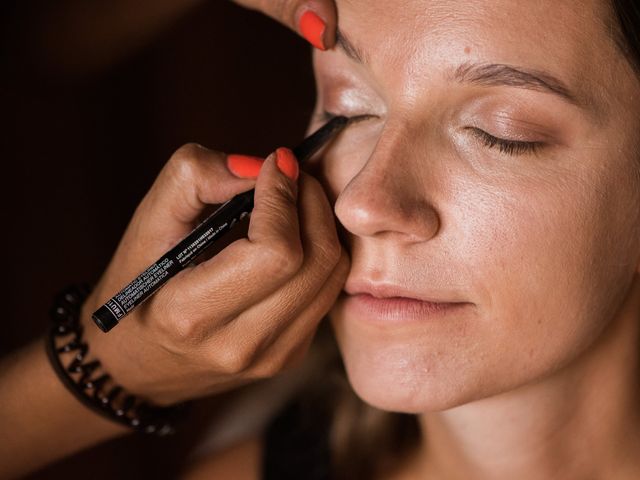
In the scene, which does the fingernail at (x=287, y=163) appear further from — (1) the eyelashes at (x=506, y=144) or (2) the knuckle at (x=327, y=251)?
(1) the eyelashes at (x=506, y=144)

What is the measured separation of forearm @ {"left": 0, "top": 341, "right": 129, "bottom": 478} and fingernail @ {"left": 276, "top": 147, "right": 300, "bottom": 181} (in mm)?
486

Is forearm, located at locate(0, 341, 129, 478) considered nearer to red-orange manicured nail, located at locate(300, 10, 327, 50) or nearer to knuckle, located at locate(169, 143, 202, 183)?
knuckle, located at locate(169, 143, 202, 183)

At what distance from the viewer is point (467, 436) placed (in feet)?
4.20

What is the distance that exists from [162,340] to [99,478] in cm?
95

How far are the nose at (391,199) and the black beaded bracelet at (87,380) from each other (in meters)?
0.45

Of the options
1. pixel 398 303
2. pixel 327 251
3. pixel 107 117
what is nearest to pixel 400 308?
pixel 398 303

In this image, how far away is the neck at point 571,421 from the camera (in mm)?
1225

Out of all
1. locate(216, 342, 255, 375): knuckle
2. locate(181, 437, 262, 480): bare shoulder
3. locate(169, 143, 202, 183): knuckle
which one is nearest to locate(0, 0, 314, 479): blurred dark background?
locate(181, 437, 262, 480): bare shoulder

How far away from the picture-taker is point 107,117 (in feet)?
6.23

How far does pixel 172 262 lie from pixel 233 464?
2.18ft

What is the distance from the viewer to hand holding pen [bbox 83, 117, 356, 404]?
1.00 meters

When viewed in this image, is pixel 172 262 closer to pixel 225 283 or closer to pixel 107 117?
pixel 225 283

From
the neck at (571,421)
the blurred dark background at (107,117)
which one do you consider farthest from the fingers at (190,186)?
the blurred dark background at (107,117)

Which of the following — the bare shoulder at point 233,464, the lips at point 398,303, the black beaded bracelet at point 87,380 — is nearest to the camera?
the lips at point 398,303
